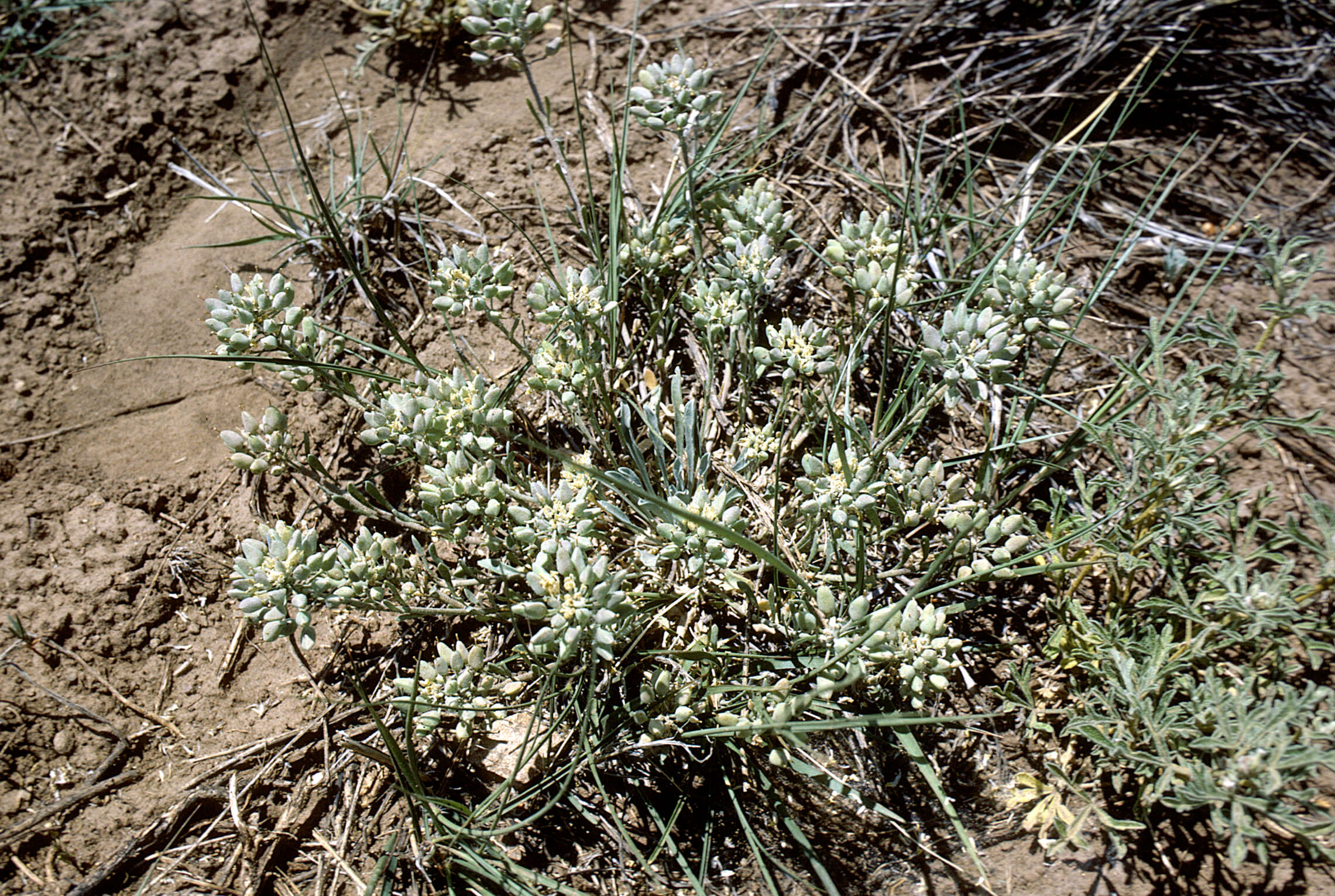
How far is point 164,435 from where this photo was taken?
270 cm

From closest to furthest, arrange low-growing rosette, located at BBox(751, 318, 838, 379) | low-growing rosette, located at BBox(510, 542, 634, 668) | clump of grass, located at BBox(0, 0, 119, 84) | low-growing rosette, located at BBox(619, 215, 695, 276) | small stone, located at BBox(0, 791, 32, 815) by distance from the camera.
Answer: low-growing rosette, located at BBox(510, 542, 634, 668) → low-growing rosette, located at BBox(751, 318, 838, 379) → small stone, located at BBox(0, 791, 32, 815) → low-growing rosette, located at BBox(619, 215, 695, 276) → clump of grass, located at BBox(0, 0, 119, 84)

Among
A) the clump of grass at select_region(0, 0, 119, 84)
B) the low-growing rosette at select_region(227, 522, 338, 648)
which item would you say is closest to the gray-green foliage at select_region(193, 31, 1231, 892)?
the low-growing rosette at select_region(227, 522, 338, 648)

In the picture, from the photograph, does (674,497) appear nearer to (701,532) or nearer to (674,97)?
(701,532)

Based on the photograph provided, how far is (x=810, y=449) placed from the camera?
2.50 meters

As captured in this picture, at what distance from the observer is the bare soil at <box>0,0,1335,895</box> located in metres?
2.26

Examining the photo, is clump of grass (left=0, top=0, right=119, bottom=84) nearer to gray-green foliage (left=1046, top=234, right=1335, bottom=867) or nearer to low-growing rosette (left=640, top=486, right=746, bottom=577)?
low-growing rosette (left=640, top=486, right=746, bottom=577)

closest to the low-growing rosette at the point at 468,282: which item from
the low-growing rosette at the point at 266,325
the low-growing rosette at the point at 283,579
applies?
the low-growing rosette at the point at 266,325

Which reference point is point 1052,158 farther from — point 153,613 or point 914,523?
point 153,613

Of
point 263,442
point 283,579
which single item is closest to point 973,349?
point 283,579

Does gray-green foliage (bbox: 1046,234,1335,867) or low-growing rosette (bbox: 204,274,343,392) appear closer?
gray-green foliage (bbox: 1046,234,1335,867)

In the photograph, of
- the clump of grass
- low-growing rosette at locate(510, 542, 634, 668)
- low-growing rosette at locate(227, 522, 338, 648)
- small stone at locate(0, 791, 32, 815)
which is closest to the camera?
low-growing rosette at locate(510, 542, 634, 668)

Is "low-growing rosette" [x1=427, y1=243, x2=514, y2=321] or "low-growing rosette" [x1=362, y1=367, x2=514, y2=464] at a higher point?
"low-growing rosette" [x1=427, y1=243, x2=514, y2=321]

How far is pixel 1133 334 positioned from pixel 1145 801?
61.1 inches

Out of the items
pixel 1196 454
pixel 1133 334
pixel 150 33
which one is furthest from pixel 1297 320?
pixel 150 33
